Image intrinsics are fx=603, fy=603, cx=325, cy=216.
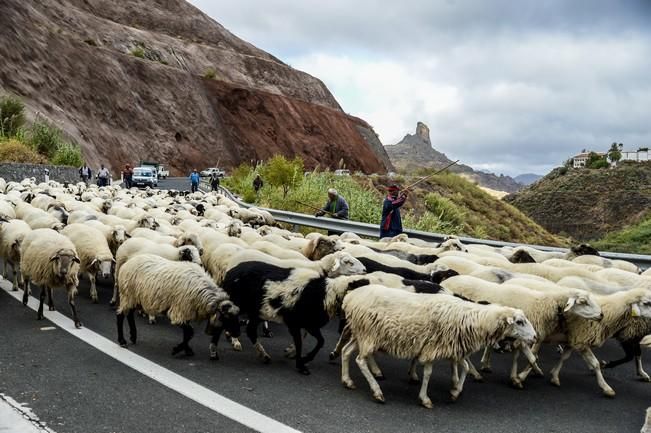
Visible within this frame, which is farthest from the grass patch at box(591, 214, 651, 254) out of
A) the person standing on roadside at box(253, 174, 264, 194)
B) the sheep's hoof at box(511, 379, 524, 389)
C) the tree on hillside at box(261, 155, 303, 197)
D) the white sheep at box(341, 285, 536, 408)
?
the person standing on roadside at box(253, 174, 264, 194)

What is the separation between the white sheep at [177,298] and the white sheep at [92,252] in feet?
6.31

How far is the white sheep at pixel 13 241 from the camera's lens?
29.2 ft

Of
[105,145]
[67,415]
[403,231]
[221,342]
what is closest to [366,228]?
[403,231]

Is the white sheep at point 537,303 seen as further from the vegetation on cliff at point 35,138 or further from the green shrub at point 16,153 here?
the vegetation on cliff at point 35,138

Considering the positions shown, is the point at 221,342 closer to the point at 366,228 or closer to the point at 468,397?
the point at 468,397

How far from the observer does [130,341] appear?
664 centimetres

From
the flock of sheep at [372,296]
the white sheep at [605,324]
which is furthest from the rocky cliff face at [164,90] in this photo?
the white sheep at [605,324]

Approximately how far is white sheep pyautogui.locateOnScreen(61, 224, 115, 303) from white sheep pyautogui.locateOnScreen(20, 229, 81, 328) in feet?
2.47

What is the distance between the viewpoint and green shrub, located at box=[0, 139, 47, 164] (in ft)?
88.4

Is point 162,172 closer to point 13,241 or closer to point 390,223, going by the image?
point 390,223

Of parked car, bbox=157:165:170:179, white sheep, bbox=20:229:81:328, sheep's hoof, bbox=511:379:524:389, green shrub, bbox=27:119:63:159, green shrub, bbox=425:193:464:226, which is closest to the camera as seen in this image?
sheep's hoof, bbox=511:379:524:389

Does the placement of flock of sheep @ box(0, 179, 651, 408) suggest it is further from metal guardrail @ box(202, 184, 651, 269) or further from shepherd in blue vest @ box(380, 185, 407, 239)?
shepherd in blue vest @ box(380, 185, 407, 239)

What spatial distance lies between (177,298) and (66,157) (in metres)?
30.1

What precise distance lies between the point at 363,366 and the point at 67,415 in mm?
2490
